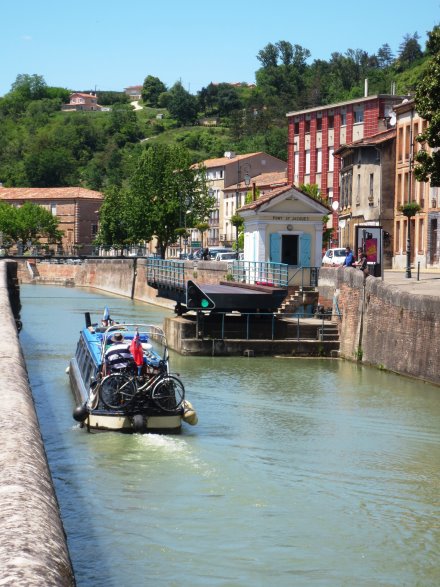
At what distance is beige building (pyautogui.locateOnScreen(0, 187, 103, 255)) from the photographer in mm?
165750

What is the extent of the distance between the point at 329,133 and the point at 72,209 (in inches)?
2950

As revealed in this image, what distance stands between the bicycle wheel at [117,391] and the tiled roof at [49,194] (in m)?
144

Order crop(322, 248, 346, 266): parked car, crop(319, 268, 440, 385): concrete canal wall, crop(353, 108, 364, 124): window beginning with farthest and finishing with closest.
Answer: crop(353, 108, 364, 124): window < crop(322, 248, 346, 266): parked car < crop(319, 268, 440, 385): concrete canal wall

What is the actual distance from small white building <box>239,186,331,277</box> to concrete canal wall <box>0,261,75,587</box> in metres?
31.3

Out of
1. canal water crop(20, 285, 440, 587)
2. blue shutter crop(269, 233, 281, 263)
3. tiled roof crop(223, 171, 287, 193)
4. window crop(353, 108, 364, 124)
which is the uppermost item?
window crop(353, 108, 364, 124)

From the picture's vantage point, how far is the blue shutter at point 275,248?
45.9m

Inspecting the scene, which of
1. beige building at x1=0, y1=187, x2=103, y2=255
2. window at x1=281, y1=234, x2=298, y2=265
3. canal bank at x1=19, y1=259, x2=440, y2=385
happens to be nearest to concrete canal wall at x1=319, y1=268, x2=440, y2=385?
canal bank at x1=19, y1=259, x2=440, y2=385

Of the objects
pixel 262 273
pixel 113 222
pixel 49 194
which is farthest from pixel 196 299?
pixel 49 194

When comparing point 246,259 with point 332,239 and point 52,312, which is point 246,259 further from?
point 332,239

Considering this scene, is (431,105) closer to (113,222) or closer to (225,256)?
(225,256)

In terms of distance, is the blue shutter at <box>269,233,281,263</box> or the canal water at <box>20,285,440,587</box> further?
the blue shutter at <box>269,233,281,263</box>

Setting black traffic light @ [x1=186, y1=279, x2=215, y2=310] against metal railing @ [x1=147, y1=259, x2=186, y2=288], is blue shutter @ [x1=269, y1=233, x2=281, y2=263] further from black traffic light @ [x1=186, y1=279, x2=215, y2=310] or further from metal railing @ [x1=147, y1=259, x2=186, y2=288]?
black traffic light @ [x1=186, y1=279, x2=215, y2=310]

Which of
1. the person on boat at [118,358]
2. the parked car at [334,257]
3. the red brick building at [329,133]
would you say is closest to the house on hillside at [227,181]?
the red brick building at [329,133]

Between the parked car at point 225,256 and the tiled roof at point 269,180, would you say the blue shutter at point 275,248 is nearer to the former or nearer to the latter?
the parked car at point 225,256
